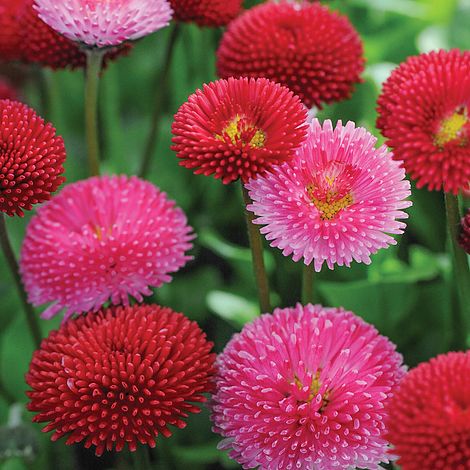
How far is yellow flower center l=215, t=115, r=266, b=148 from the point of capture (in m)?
0.39

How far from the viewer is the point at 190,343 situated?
427 mm

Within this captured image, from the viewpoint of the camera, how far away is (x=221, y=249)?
0.69 m

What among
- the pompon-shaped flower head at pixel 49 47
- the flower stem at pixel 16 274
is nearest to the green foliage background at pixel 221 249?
the flower stem at pixel 16 274

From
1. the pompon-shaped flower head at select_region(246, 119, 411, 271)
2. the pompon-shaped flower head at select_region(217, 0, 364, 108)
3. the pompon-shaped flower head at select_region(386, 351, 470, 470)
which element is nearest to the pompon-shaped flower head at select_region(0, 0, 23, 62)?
the pompon-shaped flower head at select_region(217, 0, 364, 108)

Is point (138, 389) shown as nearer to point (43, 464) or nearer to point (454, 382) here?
point (454, 382)

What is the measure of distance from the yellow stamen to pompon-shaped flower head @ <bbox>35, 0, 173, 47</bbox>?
178 mm

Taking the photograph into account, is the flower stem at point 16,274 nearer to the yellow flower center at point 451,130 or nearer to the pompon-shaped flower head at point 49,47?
the pompon-shaped flower head at point 49,47

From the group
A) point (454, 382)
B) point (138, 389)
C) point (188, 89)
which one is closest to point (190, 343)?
point (138, 389)

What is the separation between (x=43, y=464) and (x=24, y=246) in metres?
0.21

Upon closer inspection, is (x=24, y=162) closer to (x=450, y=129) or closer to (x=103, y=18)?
(x=103, y=18)

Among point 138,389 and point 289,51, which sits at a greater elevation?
point 289,51

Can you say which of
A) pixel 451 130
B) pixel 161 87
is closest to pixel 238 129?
pixel 451 130

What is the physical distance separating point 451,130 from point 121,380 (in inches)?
8.0

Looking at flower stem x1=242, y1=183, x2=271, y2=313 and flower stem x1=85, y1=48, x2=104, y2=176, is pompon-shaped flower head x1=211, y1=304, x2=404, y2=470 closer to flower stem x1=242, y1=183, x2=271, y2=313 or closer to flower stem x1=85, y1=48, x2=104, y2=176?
flower stem x1=242, y1=183, x2=271, y2=313
